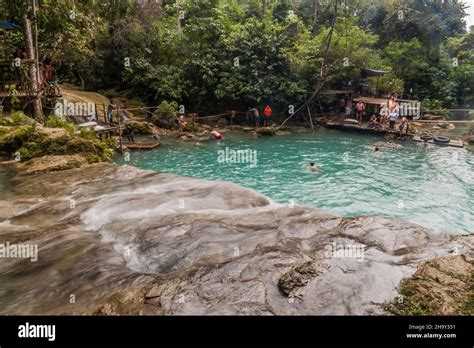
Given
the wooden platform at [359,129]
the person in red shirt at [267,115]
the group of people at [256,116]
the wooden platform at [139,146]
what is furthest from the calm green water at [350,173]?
the group of people at [256,116]

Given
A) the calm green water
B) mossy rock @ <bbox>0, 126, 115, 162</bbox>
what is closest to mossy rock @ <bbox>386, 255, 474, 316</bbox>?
the calm green water

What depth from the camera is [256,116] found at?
1123 inches

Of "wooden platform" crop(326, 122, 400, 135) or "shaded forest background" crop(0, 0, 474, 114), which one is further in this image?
"shaded forest background" crop(0, 0, 474, 114)

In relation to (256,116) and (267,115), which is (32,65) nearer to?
(256,116)

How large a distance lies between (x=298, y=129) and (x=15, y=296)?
84.8ft

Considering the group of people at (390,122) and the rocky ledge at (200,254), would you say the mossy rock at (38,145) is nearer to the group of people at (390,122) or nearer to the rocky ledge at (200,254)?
the rocky ledge at (200,254)

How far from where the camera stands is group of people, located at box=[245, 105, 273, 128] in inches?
1105

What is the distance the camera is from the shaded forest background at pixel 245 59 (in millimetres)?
29281

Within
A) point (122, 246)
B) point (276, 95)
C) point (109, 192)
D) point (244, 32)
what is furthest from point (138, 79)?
point (122, 246)

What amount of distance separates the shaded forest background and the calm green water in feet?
22.1

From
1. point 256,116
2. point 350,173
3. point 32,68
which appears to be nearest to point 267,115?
point 256,116

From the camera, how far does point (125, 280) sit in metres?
5.55

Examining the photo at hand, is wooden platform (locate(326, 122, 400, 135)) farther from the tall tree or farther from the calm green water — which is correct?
the tall tree
